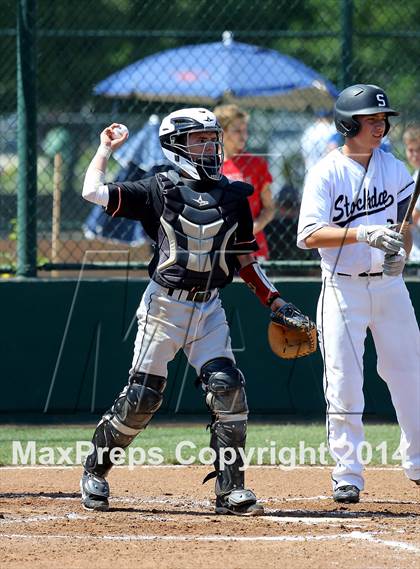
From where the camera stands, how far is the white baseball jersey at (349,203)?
228 inches

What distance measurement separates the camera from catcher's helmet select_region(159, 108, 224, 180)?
5.56 meters

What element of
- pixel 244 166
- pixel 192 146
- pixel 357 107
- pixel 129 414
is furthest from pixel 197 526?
pixel 244 166

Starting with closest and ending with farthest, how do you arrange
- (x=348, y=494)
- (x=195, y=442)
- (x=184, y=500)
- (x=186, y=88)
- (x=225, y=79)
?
(x=348, y=494) → (x=184, y=500) → (x=195, y=442) → (x=186, y=88) → (x=225, y=79)

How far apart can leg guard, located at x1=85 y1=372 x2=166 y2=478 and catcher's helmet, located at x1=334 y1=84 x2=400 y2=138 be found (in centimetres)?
160

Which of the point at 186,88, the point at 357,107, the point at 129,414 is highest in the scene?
the point at 186,88

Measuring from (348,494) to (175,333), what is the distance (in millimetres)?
1221

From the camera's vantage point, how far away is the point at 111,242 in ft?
32.7

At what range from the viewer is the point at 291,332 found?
5.76 m

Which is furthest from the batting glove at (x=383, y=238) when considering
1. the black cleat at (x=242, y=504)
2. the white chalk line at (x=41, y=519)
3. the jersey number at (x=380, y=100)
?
the white chalk line at (x=41, y=519)

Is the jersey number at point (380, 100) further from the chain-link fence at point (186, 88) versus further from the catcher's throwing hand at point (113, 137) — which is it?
the chain-link fence at point (186, 88)

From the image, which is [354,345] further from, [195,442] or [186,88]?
[186,88]

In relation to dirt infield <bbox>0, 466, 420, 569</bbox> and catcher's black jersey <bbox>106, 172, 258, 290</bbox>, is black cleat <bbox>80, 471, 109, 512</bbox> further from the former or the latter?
catcher's black jersey <bbox>106, 172, 258, 290</bbox>

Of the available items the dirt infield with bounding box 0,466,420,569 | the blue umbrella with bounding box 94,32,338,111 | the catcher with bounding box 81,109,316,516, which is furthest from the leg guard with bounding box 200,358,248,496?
the blue umbrella with bounding box 94,32,338,111

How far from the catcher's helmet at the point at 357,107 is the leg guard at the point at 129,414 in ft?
5.25
